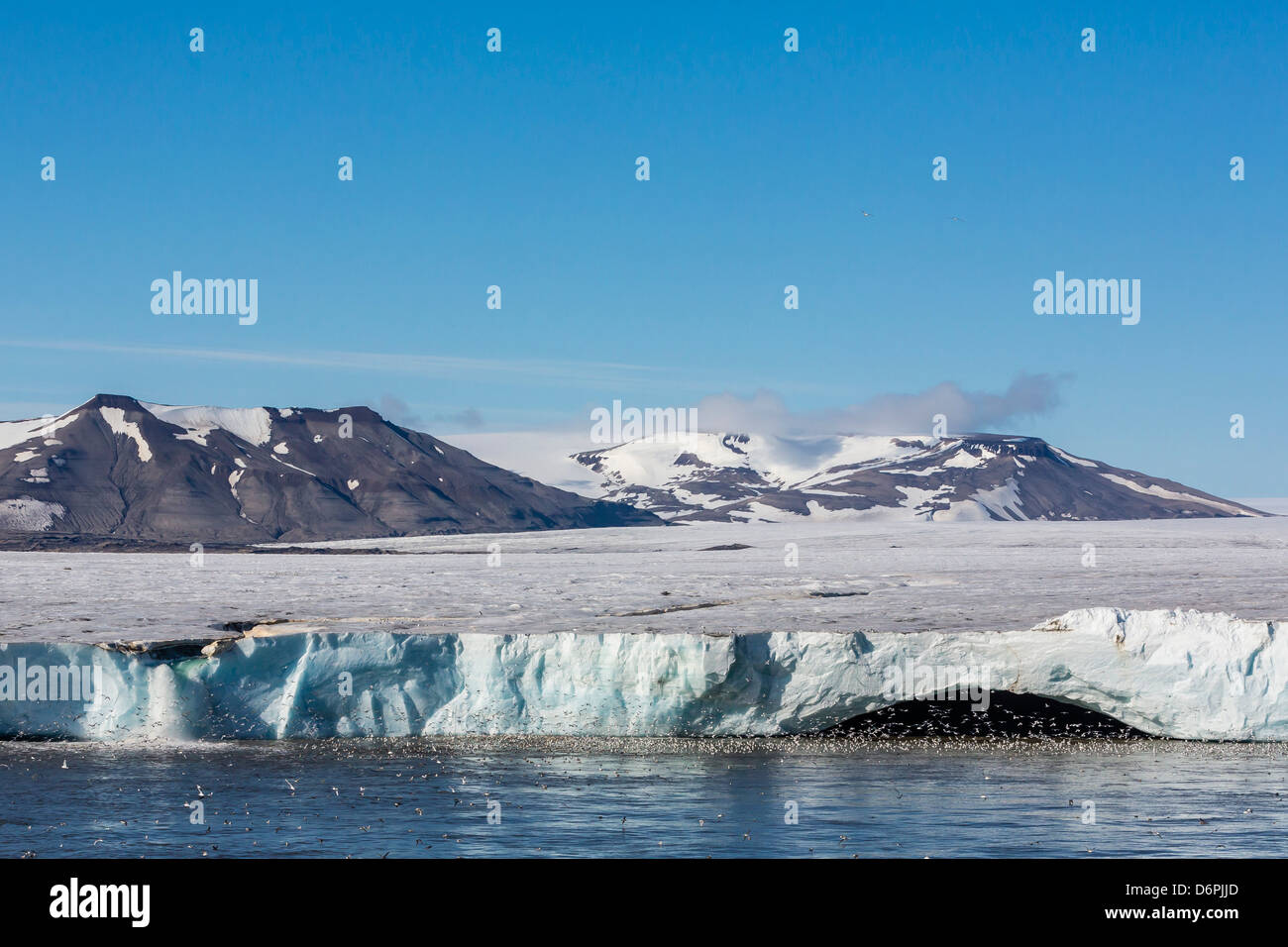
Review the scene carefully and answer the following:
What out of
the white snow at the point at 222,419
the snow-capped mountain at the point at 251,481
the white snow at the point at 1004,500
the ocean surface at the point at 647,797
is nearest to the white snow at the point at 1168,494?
the white snow at the point at 1004,500

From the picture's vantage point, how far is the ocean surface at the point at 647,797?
13.4 m

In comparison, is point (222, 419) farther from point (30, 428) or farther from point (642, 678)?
point (642, 678)

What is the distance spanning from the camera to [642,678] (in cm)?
2119

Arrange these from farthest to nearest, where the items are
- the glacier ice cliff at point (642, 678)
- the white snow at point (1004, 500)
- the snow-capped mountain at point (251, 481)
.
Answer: the white snow at point (1004, 500)
the snow-capped mountain at point (251, 481)
the glacier ice cliff at point (642, 678)

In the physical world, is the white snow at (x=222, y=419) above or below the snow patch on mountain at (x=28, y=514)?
above

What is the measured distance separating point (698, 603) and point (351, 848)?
1590 centimetres

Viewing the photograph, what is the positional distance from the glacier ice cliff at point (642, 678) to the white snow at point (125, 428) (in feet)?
427

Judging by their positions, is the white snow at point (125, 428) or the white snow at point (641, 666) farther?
the white snow at point (125, 428)

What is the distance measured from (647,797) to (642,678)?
5381mm

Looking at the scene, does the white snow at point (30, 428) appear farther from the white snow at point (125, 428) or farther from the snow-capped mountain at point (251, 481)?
the white snow at point (125, 428)

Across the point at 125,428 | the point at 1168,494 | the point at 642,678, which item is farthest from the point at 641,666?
the point at 1168,494

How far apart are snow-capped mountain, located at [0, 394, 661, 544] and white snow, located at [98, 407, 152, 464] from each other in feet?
0.54
